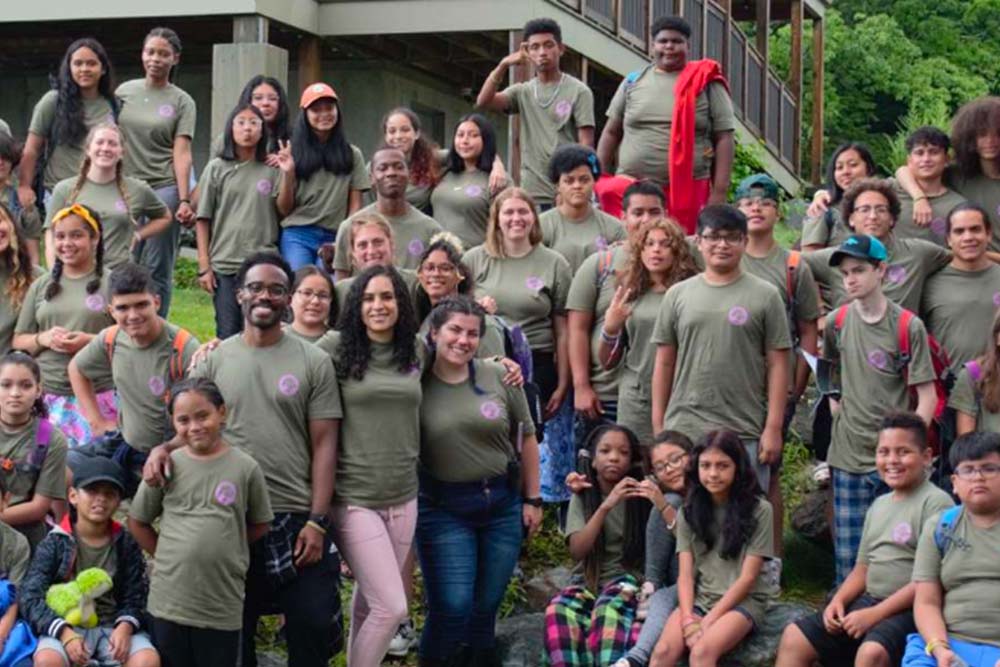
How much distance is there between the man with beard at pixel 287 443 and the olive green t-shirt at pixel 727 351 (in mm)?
1740

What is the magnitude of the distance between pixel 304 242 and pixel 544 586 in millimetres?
2495

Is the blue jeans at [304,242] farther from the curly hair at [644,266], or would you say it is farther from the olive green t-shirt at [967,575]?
the olive green t-shirt at [967,575]

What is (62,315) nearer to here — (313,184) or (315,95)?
(313,184)

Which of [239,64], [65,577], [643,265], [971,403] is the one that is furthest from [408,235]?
[239,64]

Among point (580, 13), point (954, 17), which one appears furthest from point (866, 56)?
point (580, 13)

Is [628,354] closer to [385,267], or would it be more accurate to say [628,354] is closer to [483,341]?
[483,341]

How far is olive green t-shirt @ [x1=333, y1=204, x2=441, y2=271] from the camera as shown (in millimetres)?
8750

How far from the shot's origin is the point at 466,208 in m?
9.69

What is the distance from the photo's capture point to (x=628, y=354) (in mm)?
8305

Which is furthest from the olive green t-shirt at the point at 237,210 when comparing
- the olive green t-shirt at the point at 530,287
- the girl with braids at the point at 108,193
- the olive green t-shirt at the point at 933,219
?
the olive green t-shirt at the point at 933,219

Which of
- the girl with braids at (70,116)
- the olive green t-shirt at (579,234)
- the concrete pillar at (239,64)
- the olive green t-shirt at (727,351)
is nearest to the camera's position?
the olive green t-shirt at (727,351)

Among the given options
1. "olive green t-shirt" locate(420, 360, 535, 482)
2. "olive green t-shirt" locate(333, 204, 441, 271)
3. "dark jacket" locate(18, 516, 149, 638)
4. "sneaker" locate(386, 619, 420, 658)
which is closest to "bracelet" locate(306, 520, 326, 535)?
"olive green t-shirt" locate(420, 360, 535, 482)

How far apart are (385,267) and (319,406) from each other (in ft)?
2.33

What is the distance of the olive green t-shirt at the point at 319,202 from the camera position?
31.8 feet
